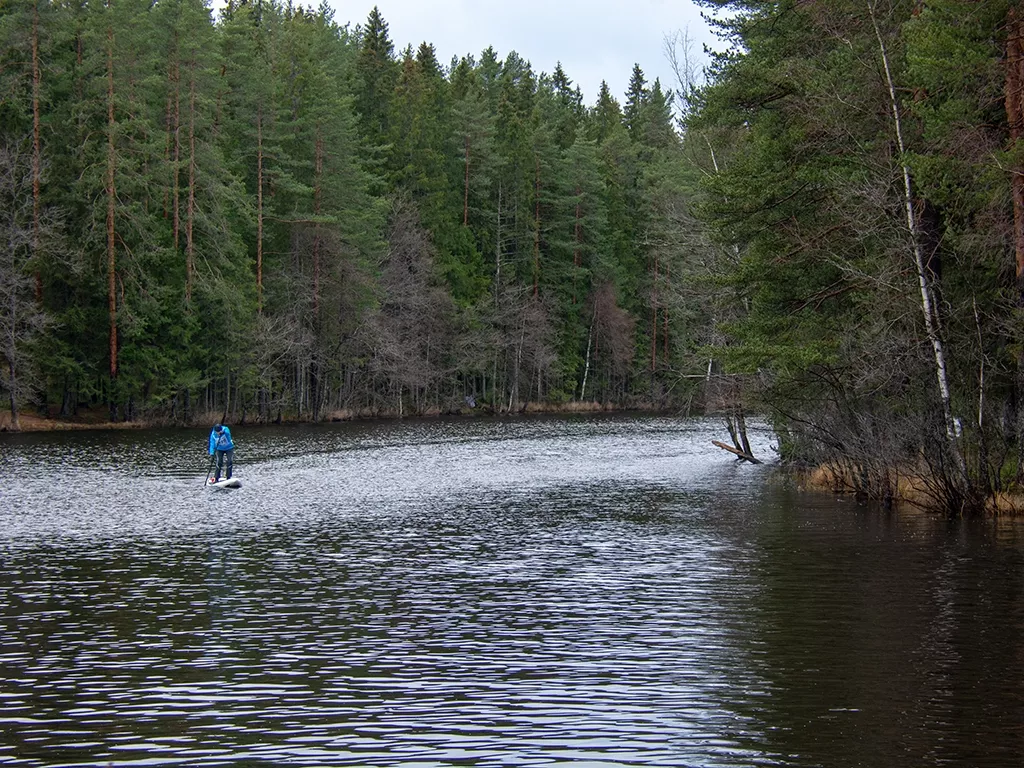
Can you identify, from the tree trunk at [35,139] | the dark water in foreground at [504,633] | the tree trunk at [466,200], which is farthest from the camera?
the tree trunk at [466,200]

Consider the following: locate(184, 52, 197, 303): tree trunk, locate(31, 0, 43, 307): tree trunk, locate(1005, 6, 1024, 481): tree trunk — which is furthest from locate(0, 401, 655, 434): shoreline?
locate(1005, 6, 1024, 481): tree trunk

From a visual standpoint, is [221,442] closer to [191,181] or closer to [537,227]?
[191,181]

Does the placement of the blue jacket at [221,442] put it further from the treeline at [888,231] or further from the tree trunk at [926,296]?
the tree trunk at [926,296]

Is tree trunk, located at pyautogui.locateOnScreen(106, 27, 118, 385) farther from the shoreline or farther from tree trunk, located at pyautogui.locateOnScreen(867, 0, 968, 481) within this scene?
tree trunk, located at pyautogui.locateOnScreen(867, 0, 968, 481)

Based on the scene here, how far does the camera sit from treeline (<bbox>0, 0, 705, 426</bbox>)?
2243 inches

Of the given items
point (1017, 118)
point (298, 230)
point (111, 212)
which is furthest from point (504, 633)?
point (298, 230)

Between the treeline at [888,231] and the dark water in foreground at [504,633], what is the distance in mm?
2153

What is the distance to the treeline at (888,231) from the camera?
21594 millimetres

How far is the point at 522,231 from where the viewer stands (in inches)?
Result: 3583

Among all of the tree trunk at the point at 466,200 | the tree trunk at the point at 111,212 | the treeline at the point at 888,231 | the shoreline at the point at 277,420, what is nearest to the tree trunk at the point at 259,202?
the shoreline at the point at 277,420

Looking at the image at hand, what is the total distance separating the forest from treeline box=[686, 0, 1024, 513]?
10 cm

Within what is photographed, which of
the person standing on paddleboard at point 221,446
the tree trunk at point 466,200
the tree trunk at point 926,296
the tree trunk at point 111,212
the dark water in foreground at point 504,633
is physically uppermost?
the tree trunk at point 466,200

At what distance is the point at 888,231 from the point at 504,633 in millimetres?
15657

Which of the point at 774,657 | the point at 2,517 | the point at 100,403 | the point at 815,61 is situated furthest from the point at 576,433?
the point at 774,657
